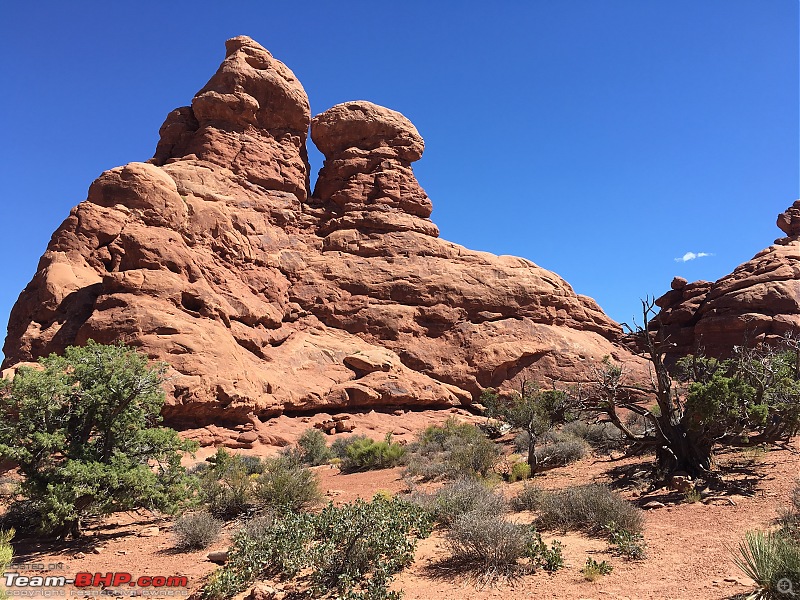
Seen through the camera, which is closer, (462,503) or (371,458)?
(462,503)

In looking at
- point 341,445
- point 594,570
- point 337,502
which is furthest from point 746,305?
point 594,570

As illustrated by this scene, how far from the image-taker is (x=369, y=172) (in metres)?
34.8

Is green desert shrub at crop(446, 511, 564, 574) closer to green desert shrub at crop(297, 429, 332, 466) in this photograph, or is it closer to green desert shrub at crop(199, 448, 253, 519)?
green desert shrub at crop(199, 448, 253, 519)

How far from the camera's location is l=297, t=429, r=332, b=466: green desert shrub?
18.1 meters

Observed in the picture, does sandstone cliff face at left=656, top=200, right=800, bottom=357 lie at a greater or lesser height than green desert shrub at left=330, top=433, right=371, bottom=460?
greater

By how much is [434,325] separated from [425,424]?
279 inches

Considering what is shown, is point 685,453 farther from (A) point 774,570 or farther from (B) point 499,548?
(A) point 774,570

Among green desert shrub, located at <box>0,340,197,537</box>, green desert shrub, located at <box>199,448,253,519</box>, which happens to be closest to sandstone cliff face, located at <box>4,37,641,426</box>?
green desert shrub, located at <box>199,448,253,519</box>

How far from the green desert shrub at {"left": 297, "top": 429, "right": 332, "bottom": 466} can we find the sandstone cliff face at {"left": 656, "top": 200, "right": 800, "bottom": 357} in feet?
74.0

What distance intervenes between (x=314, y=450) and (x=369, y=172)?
22.6m

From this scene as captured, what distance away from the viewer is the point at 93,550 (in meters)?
7.85

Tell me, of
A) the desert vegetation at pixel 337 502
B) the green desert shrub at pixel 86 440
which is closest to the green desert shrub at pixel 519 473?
the desert vegetation at pixel 337 502

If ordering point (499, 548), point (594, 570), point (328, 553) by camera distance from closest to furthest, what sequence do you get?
point (594, 570)
point (499, 548)
point (328, 553)

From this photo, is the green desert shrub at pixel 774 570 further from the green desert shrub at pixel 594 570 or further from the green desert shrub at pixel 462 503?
the green desert shrub at pixel 462 503
